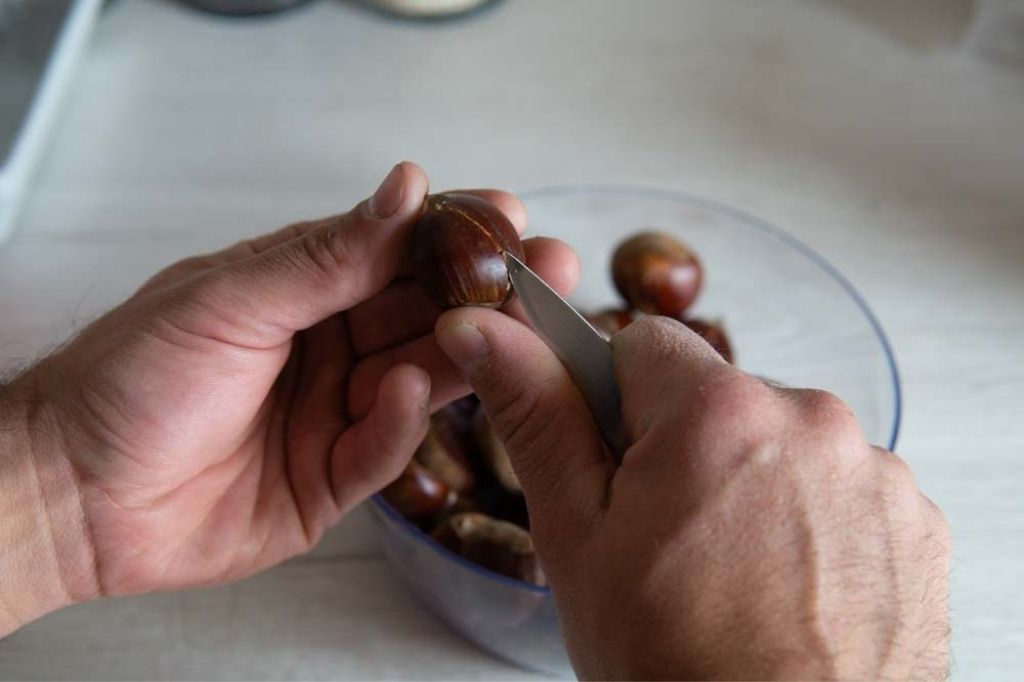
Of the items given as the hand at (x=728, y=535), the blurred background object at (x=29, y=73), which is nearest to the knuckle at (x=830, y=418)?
the hand at (x=728, y=535)

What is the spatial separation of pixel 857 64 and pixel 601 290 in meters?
0.52

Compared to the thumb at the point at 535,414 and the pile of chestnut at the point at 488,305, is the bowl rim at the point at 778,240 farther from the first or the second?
the thumb at the point at 535,414

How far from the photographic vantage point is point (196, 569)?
0.70m

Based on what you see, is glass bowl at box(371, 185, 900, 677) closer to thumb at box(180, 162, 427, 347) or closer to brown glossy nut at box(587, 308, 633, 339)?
brown glossy nut at box(587, 308, 633, 339)

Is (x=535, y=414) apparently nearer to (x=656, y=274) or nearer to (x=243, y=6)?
(x=656, y=274)

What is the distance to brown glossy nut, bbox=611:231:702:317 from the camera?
2.79ft

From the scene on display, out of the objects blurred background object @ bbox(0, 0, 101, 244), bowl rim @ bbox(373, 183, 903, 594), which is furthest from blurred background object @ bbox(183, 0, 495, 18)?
bowl rim @ bbox(373, 183, 903, 594)

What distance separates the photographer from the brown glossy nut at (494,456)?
76 centimetres

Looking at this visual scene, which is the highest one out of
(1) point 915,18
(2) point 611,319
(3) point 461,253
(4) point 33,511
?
(1) point 915,18

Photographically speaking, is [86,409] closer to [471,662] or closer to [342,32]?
[471,662]

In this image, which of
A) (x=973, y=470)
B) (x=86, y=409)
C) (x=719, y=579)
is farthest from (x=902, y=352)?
(x=86, y=409)

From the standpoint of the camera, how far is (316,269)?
610 millimetres

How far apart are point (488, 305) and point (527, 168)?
50 centimetres

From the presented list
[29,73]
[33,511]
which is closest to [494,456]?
[33,511]
